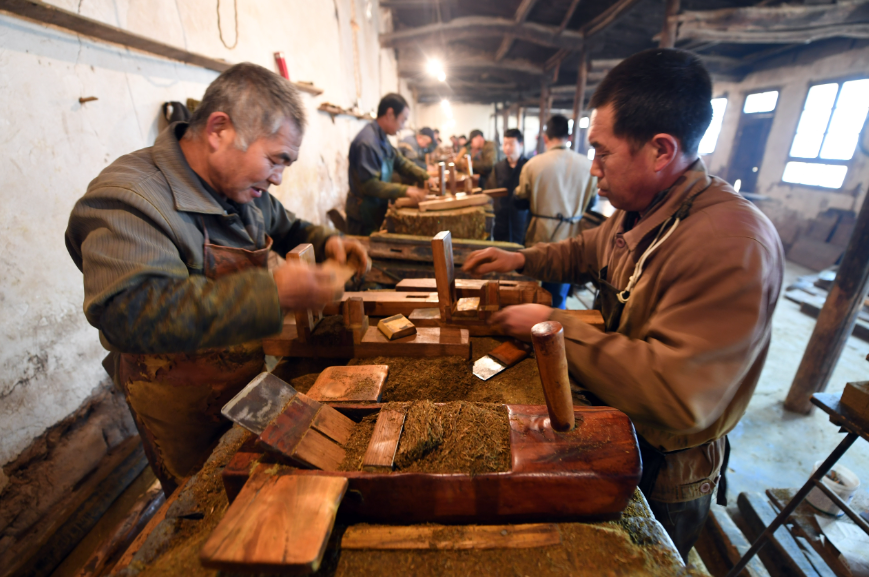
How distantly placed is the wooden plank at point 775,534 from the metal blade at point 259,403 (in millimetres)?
3009

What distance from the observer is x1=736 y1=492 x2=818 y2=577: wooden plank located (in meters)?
2.24

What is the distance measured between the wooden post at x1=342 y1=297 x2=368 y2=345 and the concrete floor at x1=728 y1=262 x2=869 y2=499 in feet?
11.0

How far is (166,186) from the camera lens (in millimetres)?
1347

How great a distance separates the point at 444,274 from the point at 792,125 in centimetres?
1285

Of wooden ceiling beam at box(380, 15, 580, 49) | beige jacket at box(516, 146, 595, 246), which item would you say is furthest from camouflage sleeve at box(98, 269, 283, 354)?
wooden ceiling beam at box(380, 15, 580, 49)

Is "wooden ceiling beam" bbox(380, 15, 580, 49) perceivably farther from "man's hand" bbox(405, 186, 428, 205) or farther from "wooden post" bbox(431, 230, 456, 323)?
"wooden post" bbox(431, 230, 456, 323)

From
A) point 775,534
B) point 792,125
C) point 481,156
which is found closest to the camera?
point 775,534

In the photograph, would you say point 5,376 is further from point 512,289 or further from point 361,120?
point 361,120

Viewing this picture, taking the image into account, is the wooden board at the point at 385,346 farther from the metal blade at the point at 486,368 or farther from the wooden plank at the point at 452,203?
the wooden plank at the point at 452,203

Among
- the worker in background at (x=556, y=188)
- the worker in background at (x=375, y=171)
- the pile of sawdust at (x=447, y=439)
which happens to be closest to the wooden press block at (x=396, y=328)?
the pile of sawdust at (x=447, y=439)

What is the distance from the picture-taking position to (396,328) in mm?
1541

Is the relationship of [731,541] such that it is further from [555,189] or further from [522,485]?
[555,189]

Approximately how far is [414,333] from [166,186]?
3.55 feet

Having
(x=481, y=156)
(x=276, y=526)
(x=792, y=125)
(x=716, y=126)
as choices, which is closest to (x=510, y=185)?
(x=481, y=156)
